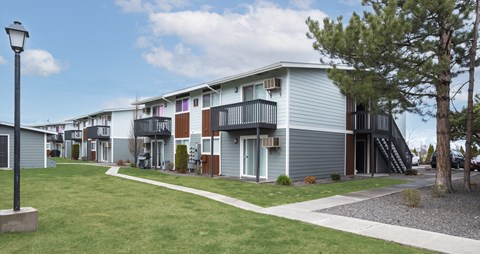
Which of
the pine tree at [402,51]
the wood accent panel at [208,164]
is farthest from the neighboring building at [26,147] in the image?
the pine tree at [402,51]

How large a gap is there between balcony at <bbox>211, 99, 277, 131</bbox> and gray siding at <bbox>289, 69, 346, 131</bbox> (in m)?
0.93

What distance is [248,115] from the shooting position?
16297 mm

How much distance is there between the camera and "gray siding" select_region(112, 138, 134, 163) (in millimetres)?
35344

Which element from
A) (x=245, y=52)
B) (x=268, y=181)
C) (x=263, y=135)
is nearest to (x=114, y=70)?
(x=245, y=52)

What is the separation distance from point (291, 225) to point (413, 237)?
2179mm

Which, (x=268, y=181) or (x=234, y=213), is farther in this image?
(x=268, y=181)

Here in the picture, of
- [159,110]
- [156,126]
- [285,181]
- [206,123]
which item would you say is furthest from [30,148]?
[285,181]

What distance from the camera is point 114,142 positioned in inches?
1394

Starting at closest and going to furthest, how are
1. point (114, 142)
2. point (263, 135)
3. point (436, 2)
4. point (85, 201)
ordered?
point (436, 2) < point (85, 201) < point (263, 135) < point (114, 142)

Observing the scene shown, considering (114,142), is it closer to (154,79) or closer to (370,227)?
(154,79)

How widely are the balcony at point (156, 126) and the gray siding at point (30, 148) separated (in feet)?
21.1

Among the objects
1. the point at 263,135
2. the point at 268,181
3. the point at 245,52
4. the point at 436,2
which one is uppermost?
the point at 245,52

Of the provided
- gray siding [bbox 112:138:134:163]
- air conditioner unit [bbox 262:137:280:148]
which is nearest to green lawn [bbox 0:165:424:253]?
air conditioner unit [bbox 262:137:280:148]

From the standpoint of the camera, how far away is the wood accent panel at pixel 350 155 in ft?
62.5
